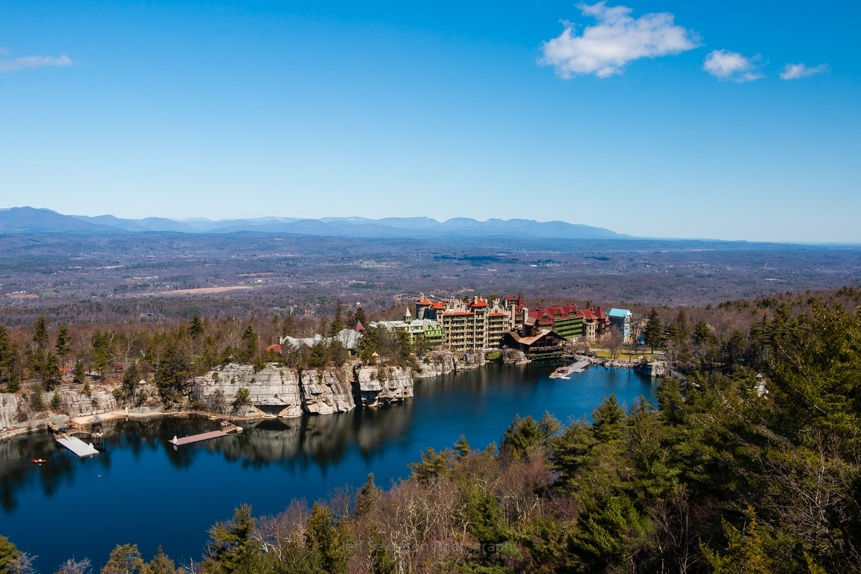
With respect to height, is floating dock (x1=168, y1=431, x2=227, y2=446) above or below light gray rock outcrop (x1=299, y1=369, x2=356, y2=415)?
below

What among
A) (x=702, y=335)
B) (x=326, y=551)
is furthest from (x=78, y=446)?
(x=702, y=335)

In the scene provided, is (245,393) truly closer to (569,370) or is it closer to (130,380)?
(130,380)

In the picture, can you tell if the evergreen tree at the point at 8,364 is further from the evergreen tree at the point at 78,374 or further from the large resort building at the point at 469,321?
the large resort building at the point at 469,321

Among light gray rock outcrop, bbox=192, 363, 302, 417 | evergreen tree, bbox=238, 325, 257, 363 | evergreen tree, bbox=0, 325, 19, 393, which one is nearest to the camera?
evergreen tree, bbox=0, 325, 19, 393

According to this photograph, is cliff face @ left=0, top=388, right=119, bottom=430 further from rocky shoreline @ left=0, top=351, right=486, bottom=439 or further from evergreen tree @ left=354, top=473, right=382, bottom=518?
evergreen tree @ left=354, top=473, right=382, bottom=518

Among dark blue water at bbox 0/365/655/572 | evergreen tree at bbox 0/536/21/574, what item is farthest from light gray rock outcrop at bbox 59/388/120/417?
evergreen tree at bbox 0/536/21/574

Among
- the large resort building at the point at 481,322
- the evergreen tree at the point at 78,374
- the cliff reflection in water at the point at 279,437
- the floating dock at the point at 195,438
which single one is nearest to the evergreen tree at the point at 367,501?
the cliff reflection in water at the point at 279,437
